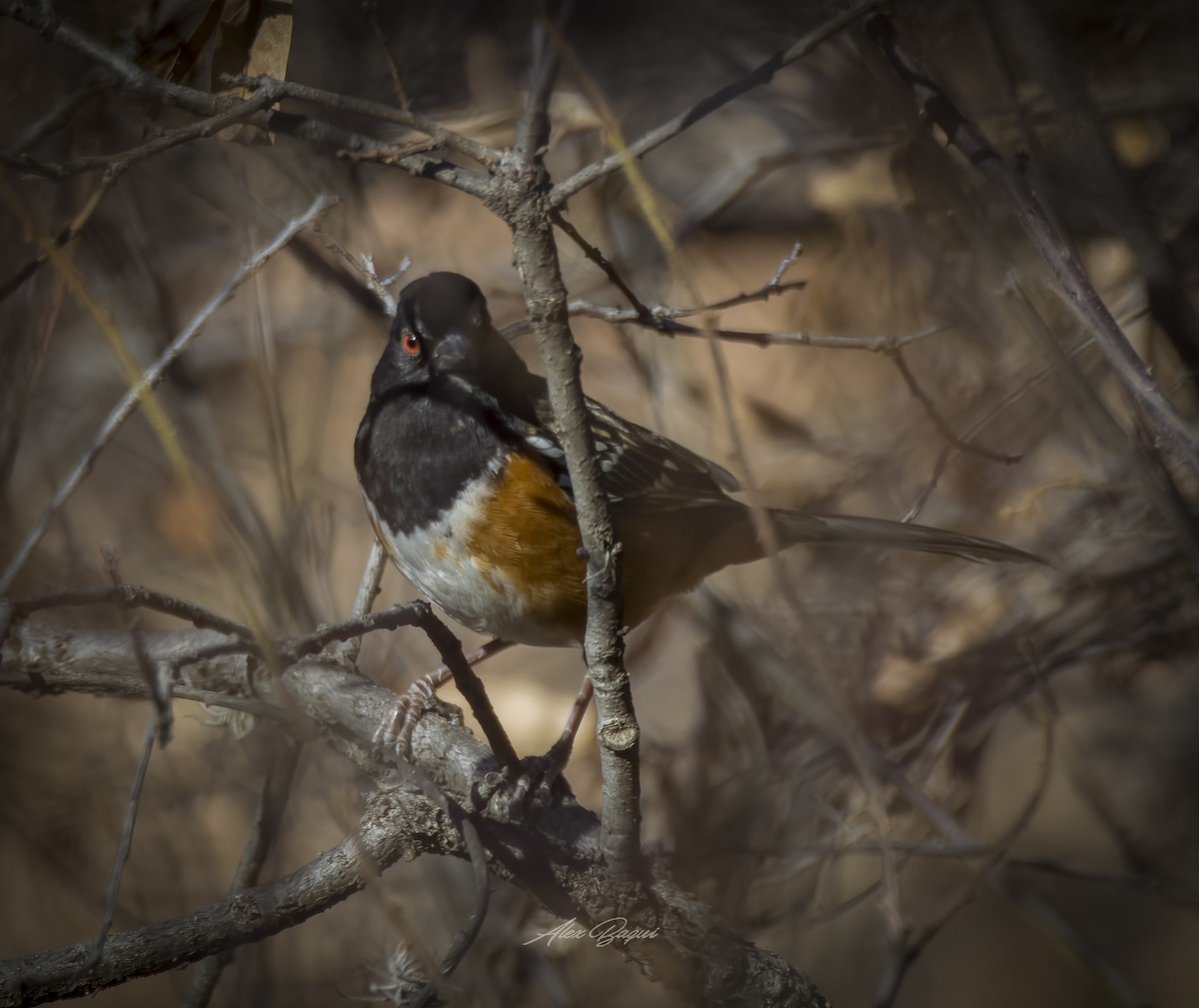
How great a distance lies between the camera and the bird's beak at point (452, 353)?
177cm

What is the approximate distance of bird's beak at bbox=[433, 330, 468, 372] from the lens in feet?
5.82

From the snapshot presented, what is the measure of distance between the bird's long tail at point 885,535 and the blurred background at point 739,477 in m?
0.20

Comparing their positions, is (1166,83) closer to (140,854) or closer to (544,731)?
(544,731)

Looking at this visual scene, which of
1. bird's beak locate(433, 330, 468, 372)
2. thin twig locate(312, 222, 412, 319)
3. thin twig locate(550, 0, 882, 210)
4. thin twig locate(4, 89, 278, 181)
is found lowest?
thin twig locate(550, 0, 882, 210)

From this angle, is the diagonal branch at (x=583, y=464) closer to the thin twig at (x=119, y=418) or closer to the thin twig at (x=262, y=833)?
the thin twig at (x=262, y=833)

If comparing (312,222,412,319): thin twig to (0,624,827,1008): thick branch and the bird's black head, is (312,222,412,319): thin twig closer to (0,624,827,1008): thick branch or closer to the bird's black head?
the bird's black head

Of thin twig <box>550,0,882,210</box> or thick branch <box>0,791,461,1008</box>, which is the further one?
thick branch <box>0,791,461,1008</box>

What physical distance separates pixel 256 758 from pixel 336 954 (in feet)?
2.09

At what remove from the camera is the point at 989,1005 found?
92.1 inches

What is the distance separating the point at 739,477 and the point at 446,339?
665 mm

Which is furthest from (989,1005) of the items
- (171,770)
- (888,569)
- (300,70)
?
(300,70)

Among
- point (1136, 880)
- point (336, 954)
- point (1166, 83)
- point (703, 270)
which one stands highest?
point (703, 270)
